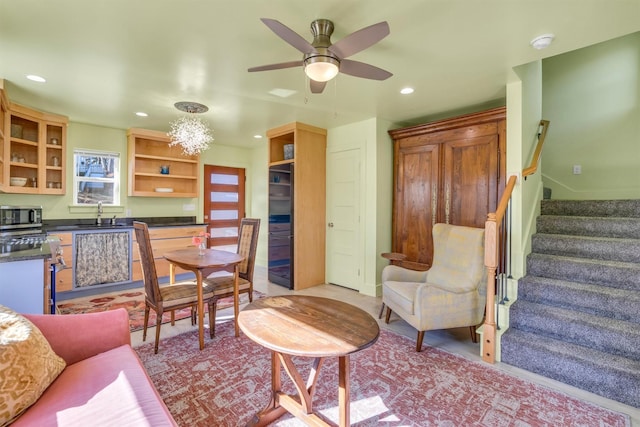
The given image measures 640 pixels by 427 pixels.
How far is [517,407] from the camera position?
6.10 feet

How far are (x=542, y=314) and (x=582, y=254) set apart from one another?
901 millimetres

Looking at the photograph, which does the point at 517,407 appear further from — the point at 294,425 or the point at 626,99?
the point at 626,99

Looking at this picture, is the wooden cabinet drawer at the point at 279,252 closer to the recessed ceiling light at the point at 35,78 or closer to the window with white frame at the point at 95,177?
the window with white frame at the point at 95,177

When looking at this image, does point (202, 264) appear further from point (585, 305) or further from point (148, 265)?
point (585, 305)

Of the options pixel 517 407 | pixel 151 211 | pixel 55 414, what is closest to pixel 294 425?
pixel 55 414

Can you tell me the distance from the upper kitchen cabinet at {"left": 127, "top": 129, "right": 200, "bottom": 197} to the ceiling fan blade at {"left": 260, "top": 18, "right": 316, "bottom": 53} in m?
3.97

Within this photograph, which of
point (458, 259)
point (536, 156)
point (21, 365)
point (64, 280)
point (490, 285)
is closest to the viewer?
point (21, 365)

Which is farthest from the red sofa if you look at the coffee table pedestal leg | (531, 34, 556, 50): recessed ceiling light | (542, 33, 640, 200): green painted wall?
(542, 33, 640, 200): green painted wall

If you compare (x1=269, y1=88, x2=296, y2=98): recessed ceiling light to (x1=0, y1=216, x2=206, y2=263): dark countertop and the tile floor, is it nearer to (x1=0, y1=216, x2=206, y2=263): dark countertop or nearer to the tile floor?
the tile floor

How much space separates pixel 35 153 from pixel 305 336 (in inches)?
190

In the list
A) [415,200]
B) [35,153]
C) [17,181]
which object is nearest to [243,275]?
[415,200]

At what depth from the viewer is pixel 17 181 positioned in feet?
12.4

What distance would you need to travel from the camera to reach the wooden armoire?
3430 mm

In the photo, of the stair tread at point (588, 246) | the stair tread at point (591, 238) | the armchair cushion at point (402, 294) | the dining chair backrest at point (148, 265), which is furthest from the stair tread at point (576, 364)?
the dining chair backrest at point (148, 265)
